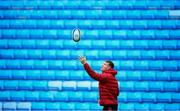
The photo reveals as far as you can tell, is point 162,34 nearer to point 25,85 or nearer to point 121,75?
point 121,75

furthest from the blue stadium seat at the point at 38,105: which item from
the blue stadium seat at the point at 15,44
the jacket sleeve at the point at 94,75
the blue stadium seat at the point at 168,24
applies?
the jacket sleeve at the point at 94,75

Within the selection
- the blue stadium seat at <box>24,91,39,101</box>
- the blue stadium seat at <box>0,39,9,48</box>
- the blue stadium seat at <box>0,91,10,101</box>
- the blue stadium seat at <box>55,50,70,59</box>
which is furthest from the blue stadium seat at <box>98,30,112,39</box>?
the blue stadium seat at <box>0,91,10,101</box>

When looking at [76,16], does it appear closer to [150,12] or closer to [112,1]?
[112,1]

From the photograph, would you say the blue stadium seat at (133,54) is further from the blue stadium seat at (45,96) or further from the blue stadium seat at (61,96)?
the blue stadium seat at (45,96)

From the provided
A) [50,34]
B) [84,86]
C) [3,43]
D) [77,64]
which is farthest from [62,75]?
[3,43]

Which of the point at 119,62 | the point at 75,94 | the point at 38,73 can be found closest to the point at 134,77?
the point at 119,62

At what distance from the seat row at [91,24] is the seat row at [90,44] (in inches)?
10.8

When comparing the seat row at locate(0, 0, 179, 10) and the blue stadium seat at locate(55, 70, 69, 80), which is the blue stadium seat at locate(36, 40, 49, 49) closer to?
the blue stadium seat at locate(55, 70, 69, 80)

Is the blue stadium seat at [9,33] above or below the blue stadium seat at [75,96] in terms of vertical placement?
above

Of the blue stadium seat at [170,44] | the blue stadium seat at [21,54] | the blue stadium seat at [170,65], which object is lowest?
the blue stadium seat at [170,65]

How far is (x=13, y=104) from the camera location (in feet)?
27.2

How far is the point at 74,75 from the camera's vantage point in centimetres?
834

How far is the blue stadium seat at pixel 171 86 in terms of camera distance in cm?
819

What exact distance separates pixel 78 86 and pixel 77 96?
0.61 feet
